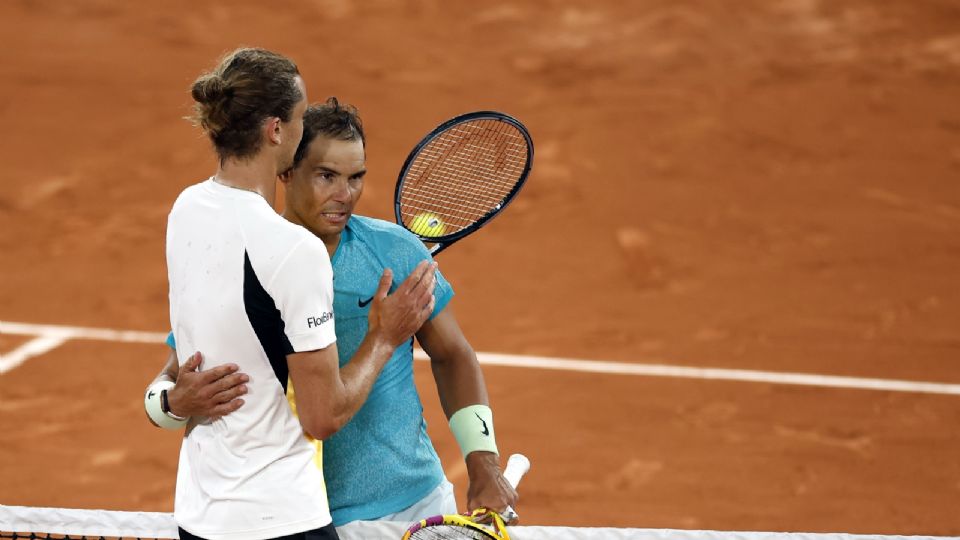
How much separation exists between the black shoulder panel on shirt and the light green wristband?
0.87m

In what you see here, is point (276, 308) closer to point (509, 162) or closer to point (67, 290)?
point (509, 162)

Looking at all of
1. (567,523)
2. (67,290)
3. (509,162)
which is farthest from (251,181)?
(67,290)

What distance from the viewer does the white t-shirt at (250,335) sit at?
2.95 m

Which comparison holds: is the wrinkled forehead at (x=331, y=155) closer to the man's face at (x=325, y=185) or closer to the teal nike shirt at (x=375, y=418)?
the man's face at (x=325, y=185)

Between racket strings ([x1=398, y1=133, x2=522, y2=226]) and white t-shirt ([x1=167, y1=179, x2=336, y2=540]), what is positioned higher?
white t-shirt ([x1=167, y1=179, x2=336, y2=540])

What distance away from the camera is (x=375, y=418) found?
11.9ft

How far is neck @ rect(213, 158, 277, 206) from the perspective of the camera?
3.12 metres

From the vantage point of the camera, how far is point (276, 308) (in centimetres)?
298

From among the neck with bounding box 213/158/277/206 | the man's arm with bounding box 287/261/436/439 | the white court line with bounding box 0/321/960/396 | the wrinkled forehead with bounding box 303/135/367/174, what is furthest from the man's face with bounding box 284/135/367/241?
the white court line with bounding box 0/321/960/396

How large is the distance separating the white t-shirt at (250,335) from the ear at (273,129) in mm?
154

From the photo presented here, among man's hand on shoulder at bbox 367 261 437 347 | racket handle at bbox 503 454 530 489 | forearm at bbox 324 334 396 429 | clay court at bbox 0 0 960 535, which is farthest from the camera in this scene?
clay court at bbox 0 0 960 535

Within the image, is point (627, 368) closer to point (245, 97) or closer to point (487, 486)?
point (487, 486)

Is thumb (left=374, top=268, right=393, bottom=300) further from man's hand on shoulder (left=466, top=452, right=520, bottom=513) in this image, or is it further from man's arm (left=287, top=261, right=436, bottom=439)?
man's hand on shoulder (left=466, top=452, right=520, bottom=513)

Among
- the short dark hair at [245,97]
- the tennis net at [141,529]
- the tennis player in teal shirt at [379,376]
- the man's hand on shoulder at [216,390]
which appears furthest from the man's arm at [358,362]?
the tennis net at [141,529]
